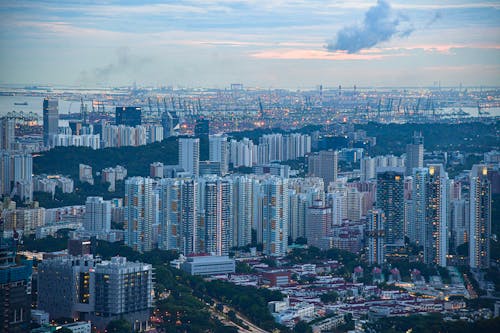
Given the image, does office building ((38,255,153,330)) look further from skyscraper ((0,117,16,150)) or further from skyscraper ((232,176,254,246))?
skyscraper ((0,117,16,150))

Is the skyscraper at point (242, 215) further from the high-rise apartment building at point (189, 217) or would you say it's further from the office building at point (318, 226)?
the office building at point (318, 226)

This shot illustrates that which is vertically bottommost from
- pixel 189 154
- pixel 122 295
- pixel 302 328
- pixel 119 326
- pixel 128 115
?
pixel 302 328

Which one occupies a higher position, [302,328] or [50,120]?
[50,120]

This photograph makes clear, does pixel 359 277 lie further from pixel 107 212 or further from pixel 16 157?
pixel 16 157

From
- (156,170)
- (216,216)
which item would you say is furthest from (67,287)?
(156,170)

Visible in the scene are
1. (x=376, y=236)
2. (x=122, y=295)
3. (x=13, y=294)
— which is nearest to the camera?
(x=13, y=294)

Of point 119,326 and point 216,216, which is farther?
point 216,216

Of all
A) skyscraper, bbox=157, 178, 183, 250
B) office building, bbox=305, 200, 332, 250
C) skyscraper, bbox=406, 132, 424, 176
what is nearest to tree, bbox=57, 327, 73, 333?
skyscraper, bbox=157, 178, 183, 250

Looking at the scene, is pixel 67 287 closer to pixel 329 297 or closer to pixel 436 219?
→ pixel 329 297

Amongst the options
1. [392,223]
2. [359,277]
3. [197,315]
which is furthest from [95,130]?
[197,315]
